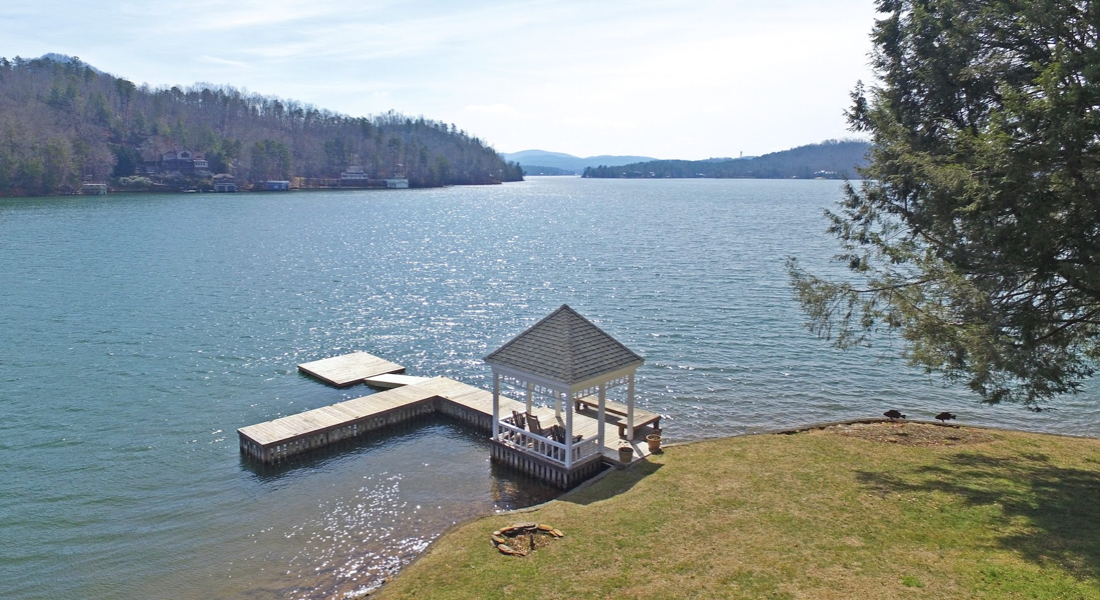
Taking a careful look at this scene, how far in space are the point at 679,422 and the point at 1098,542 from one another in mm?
13124

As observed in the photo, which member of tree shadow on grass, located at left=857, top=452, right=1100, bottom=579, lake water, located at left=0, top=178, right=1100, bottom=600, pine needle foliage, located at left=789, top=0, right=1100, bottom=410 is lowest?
lake water, located at left=0, top=178, right=1100, bottom=600

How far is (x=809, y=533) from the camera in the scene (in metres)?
13.8

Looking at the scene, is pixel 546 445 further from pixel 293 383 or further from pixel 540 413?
pixel 293 383

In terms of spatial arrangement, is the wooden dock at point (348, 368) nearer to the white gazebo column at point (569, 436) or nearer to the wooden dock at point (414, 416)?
the wooden dock at point (414, 416)

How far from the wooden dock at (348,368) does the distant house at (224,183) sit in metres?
152

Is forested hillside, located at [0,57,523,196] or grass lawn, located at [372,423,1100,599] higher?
forested hillside, located at [0,57,523,196]

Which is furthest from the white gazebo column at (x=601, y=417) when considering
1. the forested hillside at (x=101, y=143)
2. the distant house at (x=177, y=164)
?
the distant house at (x=177, y=164)

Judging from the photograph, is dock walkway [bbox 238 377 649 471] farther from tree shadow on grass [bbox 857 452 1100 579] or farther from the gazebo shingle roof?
tree shadow on grass [bbox 857 452 1100 579]

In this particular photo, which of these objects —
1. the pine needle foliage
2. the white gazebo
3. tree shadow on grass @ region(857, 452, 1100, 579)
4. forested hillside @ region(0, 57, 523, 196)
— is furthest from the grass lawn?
forested hillside @ region(0, 57, 523, 196)

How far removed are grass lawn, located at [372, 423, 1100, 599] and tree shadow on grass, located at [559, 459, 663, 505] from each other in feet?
0.21

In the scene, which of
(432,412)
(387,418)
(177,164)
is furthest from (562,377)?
(177,164)

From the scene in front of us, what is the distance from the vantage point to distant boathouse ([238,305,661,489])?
1906 centimetres

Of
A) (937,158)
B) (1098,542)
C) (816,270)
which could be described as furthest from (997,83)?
(816,270)

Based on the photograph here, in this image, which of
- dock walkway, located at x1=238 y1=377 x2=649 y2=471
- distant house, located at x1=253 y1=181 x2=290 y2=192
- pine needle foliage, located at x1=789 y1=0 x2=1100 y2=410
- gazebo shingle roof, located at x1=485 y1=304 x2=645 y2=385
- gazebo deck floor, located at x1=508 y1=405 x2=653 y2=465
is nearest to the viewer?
pine needle foliage, located at x1=789 y1=0 x2=1100 y2=410
